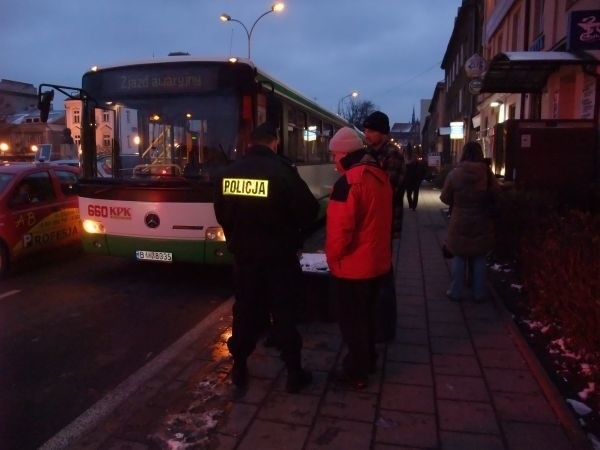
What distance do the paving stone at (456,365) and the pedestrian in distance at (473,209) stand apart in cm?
178

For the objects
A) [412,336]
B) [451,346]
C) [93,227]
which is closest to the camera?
[451,346]

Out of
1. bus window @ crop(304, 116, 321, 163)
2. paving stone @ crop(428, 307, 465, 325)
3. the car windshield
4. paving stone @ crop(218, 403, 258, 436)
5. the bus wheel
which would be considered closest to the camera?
paving stone @ crop(218, 403, 258, 436)

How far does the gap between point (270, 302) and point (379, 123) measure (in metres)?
1.76

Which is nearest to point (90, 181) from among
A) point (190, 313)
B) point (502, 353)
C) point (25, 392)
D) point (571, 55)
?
point (190, 313)

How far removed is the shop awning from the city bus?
472cm

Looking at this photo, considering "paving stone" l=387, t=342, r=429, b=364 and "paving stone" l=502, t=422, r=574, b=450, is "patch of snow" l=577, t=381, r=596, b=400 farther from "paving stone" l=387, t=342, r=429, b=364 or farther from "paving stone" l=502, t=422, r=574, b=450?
"paving stone" l=387, t=342, r=429, b=364

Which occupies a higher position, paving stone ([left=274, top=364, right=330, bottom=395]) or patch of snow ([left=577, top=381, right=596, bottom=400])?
patch of snow ([left=577, top=381, right=596, bottom=400])

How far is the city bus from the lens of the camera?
716cm

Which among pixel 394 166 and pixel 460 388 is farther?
pixel 394 166

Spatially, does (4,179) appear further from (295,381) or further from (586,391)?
(586,391)

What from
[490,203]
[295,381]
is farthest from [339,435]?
[490,203]

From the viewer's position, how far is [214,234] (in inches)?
281

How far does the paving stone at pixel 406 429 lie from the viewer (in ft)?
11.4

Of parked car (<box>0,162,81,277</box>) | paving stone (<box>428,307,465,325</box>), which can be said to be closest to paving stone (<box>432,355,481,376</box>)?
paving stone (<box>428,307,465,325</box>)
